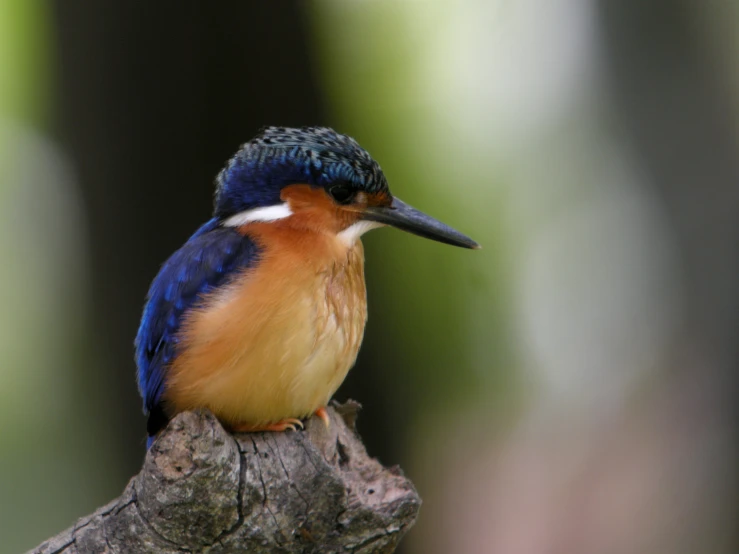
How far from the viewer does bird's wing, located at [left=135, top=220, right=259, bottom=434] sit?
7.80ft

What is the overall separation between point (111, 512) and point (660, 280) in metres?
3.00

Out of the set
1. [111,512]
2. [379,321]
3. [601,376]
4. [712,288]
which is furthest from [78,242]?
[712,288]

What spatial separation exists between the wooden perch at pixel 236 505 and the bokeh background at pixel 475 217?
175 cm

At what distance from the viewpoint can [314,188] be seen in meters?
2.46

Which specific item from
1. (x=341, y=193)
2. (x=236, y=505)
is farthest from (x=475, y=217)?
(x=236, y=505)

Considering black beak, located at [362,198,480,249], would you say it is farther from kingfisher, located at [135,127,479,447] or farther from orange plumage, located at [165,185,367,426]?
orange plumage, located at [165,185,367,426]

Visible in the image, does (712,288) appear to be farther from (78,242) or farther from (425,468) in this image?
(78,242)

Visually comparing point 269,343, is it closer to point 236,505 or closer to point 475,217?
point 236,505

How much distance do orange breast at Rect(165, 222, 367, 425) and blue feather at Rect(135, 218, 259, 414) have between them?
0.12 ft

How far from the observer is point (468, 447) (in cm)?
436

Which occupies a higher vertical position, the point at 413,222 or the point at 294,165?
the point at 294,165

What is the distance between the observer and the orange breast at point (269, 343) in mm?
2273

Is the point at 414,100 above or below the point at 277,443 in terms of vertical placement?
above

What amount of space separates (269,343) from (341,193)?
518 millimetres
